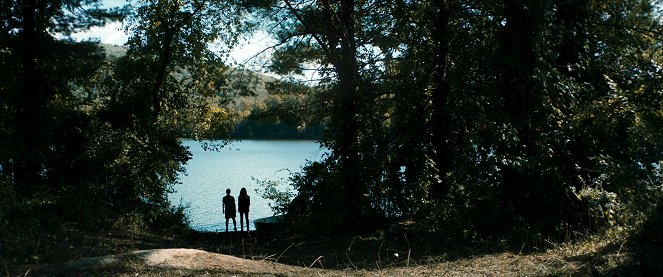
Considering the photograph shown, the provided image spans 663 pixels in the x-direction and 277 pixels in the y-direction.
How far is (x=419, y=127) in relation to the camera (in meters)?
14.7

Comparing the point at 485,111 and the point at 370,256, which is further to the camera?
the point at 485,111

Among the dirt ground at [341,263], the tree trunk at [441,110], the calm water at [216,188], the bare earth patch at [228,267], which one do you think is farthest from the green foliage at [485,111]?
the calm water at [216,188]

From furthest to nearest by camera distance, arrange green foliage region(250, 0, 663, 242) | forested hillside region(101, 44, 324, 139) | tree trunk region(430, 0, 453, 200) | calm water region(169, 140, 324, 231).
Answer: calm water region(169, 140, 324, 231), forested hillside region(101, 44, 324, 139), tree trunk region(430, 0, 453, 200), green foliage region(250, 0, 663, 242)

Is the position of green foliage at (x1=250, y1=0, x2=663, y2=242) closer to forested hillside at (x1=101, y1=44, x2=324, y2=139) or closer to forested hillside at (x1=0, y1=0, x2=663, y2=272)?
forested hillside at (x1=0, y1=0, x2=663, y2=272)

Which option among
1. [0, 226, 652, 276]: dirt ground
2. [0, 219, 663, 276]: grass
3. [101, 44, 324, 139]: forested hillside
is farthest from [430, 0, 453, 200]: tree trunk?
[101, 44, 324, 139]: forested hillside

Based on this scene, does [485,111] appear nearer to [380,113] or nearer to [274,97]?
[380,113]

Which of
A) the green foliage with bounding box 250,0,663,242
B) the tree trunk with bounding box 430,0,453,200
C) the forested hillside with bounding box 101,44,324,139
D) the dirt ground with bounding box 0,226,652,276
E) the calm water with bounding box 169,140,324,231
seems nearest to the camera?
the dirt ground with bounding box 0,226,652,276

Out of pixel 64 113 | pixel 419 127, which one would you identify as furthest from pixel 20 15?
pixel 419 127

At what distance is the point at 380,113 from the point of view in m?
15.7

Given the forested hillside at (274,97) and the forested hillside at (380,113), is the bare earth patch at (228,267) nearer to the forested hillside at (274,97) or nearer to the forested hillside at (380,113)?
the forested hillside at (380,113)

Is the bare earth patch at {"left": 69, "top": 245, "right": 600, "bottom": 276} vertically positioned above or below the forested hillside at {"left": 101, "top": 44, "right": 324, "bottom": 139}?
below

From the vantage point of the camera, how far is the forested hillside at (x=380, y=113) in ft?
34.7

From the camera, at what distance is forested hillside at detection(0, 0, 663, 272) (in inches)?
416

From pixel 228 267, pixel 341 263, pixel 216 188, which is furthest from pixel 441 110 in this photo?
pixel 216 188
